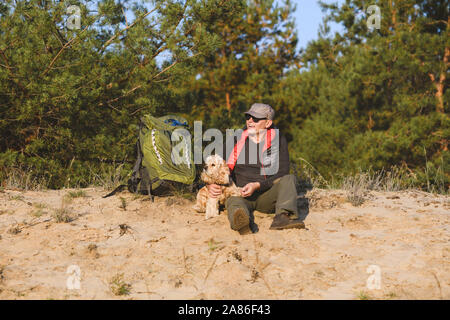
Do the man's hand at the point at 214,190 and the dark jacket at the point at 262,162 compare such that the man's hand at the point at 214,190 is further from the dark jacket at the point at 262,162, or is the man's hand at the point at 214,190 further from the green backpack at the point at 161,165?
the green backpack at the point at 161,165

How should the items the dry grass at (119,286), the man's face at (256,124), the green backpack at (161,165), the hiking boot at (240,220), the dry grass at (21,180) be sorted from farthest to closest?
1. the dry grass at (21,180)
2. the green backpack at (161,165)
3. the man's face at (256,124)
4. the hiking boot at (240,220)
5. the dry grass at (119,286)

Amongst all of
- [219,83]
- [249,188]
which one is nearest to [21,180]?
[249,188]

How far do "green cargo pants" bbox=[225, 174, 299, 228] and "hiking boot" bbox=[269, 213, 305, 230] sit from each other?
0.04 m

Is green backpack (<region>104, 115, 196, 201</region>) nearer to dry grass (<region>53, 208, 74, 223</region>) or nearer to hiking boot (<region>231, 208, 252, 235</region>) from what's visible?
dry grass (<region>53, 208, 74, 223</region>)

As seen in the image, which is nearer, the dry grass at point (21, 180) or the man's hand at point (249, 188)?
the man's hand at point (249, 188)

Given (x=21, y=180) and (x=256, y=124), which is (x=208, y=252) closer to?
(x=256, y=124)

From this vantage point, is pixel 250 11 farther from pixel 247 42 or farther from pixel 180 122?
pixel 180 122

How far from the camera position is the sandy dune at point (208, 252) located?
3406 mm

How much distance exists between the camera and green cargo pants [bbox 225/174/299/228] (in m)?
4.52

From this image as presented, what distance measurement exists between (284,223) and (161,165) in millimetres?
1768

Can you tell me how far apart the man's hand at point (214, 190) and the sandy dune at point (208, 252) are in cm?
27

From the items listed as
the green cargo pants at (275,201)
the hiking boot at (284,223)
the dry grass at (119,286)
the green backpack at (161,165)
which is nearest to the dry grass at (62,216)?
the green backpack at (161,165)

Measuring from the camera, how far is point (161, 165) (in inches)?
213
